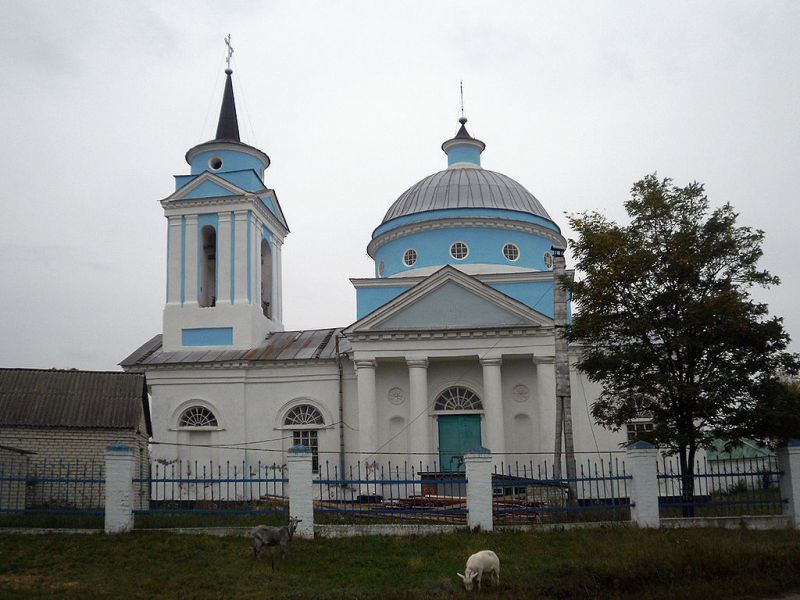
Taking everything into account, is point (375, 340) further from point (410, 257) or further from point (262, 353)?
point (410, 257)

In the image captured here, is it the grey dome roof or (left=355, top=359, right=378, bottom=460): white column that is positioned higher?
the grey dome roof

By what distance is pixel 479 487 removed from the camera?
13734 millimetres

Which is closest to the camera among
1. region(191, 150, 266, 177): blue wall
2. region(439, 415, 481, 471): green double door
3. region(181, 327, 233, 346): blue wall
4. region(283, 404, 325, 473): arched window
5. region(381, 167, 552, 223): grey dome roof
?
region(439, 415, 481, 471): green double door

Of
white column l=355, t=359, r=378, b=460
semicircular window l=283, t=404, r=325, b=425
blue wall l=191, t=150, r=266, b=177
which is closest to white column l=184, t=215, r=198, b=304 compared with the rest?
blue wall l=191, t=150, r=266, b=177

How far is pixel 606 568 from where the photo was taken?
34.6 ft

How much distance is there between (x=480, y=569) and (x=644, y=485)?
15.8 ft

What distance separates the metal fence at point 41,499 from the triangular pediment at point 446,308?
320 inches

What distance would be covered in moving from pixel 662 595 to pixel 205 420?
16.1m

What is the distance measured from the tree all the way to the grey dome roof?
11.1 meters

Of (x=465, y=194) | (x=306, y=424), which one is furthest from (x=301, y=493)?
(x=465, y=194)

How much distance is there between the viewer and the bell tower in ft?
80.7

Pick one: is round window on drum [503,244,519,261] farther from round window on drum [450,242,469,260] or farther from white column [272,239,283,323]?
white column [272,239,283,323]

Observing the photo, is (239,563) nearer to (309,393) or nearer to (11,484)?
(11,484)

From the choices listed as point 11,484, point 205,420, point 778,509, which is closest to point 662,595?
point 778,509
